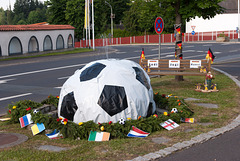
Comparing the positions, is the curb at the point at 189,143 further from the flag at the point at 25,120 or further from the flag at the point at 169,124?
the flag at the point at 25,120

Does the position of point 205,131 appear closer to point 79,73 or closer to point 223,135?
point 223,135

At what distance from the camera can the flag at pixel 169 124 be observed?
26.4 feet

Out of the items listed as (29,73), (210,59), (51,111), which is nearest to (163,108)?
(51,111)

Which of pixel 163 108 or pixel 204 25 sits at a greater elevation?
pixel 204 25

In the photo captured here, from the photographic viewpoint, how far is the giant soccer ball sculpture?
7836 millimetres

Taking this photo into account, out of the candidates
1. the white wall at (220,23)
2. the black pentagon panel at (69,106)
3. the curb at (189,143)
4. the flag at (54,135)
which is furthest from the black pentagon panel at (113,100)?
the white wall at (220,23)

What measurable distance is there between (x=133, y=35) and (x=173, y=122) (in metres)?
67.5

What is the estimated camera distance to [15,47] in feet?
113

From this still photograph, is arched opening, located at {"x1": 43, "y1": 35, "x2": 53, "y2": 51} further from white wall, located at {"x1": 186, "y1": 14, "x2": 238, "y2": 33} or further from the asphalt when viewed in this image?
white wall, located at {"x1": 186, "y1": 14, "x2": 238, "y2": 33}

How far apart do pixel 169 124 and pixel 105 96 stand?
1.67 m

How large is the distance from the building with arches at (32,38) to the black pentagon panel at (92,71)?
25623 millimetres

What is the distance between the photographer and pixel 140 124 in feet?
25.4

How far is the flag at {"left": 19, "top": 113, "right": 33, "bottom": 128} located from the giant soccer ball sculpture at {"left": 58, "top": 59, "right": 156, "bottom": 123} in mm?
793

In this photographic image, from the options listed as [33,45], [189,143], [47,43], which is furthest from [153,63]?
[47,43]
